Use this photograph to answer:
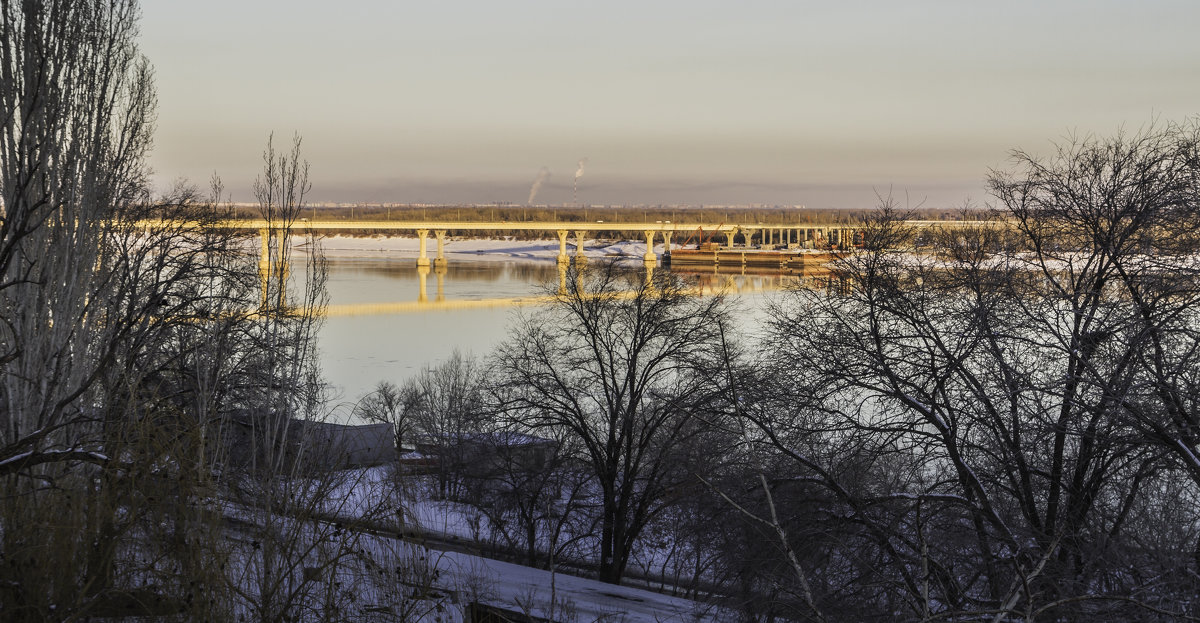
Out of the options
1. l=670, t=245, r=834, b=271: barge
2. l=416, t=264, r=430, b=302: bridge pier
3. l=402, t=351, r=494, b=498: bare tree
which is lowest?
l=402, t=351, r=494, b=498: bare tree

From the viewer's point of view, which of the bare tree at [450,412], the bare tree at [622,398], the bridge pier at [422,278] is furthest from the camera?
the bridge pier at [422,278]

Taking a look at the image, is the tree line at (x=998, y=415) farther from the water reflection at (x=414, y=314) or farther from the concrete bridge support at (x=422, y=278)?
the concrete bridge support at (x=422, y=278)

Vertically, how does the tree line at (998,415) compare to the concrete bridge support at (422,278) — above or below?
above

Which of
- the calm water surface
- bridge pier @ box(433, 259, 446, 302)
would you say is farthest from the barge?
bridge pier @ box(433, 259, 446, 302)

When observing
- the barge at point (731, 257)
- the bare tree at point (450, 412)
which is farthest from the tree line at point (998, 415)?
the barge at point (731, 257)

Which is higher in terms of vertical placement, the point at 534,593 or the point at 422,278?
the point at 534,593

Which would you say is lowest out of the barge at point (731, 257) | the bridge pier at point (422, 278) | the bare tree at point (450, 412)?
the bare tree at point (450, 412)

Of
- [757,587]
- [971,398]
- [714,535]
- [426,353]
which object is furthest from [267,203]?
[426,353]

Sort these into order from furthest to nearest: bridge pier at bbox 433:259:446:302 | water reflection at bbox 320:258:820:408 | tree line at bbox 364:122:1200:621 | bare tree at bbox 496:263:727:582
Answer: bridge pier at bbox 433:259:446:302, water reflection at bbox 320:258:820:408, bare tree at bbox 496:263:727:582, tree line at bbox 364:122:1200:621

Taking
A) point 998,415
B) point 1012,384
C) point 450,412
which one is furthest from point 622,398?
point 1012,384

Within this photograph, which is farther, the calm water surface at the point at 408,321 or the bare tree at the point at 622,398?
the calm water surface at the point at 408,321

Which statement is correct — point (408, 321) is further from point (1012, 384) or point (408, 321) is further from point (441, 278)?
point (1012, 384)

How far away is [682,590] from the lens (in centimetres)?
2567

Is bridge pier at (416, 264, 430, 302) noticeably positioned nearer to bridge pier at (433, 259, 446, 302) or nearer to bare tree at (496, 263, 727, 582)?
bridge pier at (433, 259, 446, 302)
